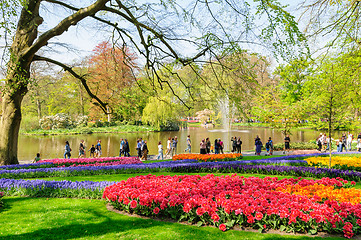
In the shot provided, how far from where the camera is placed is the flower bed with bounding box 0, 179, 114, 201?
261 inches

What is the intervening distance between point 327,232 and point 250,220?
1238 mm

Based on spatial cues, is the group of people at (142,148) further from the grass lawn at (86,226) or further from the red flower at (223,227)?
the red flower at (223,227)

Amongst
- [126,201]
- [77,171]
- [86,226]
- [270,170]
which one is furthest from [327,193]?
[77,171]

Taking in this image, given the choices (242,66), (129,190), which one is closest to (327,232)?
(129,190)

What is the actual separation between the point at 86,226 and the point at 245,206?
2.80 metres

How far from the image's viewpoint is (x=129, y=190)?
5.77m

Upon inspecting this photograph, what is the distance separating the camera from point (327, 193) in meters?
5.67

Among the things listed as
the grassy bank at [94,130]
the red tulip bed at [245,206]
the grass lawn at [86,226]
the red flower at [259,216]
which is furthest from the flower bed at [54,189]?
the grassy bank at [94,130]

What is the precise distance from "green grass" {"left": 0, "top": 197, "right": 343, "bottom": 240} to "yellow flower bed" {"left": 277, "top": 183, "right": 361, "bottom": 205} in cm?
163

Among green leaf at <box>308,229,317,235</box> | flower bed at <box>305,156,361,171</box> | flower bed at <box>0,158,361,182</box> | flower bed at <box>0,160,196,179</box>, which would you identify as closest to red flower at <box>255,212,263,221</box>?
green leaf at <box>308,229,317,235</box>

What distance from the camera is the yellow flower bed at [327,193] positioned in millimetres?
5236

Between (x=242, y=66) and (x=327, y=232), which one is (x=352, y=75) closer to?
(x=242, y=66)

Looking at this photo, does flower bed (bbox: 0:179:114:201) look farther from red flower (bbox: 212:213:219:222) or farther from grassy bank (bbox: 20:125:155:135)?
grassy bank (bbox: 20:125:155:135)

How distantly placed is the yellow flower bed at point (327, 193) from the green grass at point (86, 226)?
5.36 feet
